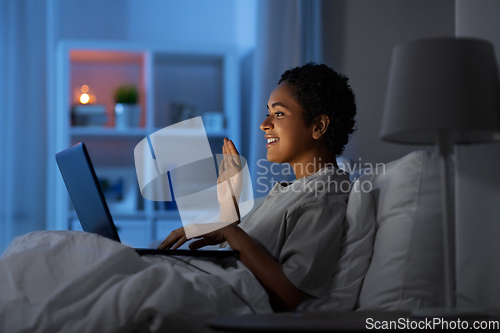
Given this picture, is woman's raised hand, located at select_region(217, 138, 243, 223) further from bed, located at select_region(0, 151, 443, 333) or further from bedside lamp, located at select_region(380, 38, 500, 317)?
bedside lamp, located at select_region(380, 38, 500, 317)

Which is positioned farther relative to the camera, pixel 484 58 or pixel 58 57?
pixel 58 57

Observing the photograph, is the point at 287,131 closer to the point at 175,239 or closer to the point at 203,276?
the point at 175,239

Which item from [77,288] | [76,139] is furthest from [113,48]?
[77,288]

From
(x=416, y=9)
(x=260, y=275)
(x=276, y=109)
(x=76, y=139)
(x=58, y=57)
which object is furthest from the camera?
(x=76, y=139)

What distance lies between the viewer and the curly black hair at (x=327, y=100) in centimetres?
156

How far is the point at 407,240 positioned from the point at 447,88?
438 millimetres

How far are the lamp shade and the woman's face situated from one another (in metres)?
0.66

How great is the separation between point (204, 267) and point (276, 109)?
2.05 ft

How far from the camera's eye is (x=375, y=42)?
2.08 m

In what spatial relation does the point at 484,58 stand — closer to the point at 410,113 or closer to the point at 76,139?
the point at 410,113

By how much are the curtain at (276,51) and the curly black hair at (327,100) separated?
963 millimetres

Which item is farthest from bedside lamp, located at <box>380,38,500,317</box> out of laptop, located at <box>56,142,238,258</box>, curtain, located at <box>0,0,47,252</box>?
curtain, located at <box>0,0,47,252</box>

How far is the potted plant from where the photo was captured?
3012mm

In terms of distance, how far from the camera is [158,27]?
335 centimetres
